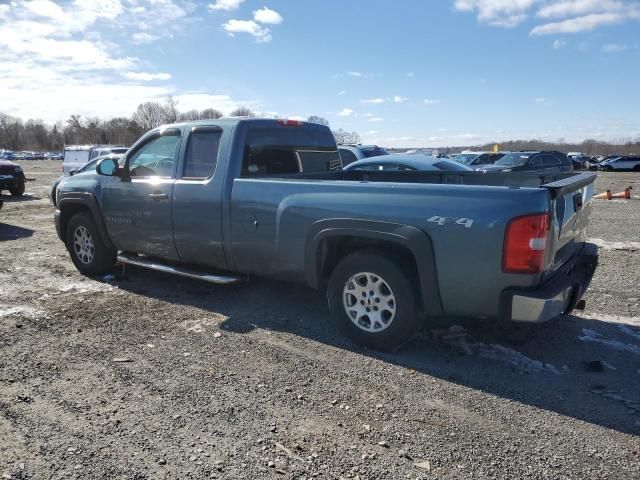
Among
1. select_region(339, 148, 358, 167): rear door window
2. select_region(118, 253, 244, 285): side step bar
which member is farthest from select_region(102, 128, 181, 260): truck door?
select_region(339, 148, 358, 167): rear door window

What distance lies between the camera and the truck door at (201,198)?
5117 millimetres

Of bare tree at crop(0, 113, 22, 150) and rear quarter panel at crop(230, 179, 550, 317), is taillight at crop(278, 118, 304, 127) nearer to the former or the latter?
rear quarter panel at crop(230, 179, 550, 317)

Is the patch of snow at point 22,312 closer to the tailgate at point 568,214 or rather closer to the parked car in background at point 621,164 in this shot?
the tailgate at point 568,214

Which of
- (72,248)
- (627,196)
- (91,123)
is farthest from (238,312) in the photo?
(91,123)

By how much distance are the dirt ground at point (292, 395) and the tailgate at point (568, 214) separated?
871 millimetres

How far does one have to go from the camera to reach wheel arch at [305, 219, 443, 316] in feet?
12.6

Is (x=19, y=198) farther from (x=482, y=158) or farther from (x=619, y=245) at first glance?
(x=482, y=158)

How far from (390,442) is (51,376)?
261 centimetres

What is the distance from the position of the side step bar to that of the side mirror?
3.38 feet

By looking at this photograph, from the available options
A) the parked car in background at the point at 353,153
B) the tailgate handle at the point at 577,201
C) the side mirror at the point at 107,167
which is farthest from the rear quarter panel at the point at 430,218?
the parked car in background at the point at 353,153

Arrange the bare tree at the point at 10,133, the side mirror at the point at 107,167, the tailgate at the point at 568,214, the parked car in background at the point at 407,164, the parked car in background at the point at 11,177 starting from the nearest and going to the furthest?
the tailgate at the point at 568,214, the side mirror at the point at 107,167, the parked car in background at the point at 407,164, the parked car in background at the point at 11,177, the bare tree at the point at 10,133

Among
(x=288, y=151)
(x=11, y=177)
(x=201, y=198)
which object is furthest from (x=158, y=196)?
(x=11, y=177)

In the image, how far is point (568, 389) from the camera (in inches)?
144

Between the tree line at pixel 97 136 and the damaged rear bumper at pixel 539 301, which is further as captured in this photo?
the tree line at pixel 97 136
